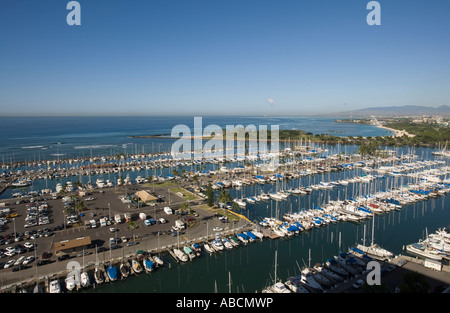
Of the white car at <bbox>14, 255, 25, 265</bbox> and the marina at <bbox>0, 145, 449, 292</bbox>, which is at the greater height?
the white car at <bbox>14, 255, 25, 265</bbox>

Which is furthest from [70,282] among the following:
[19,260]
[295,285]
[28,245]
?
[295,285]

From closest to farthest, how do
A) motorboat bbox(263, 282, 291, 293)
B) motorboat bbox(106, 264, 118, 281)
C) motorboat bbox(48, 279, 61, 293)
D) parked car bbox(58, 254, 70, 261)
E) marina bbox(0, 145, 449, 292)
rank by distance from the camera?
motorboat bbox(48, 279, 61, 293)
motorboat bbox(263, 282, 291, 293)
motorboat bbox(106, 264, 118, 281)
parked car bbox(58, 254, 70, 261)
marina bbox(0, 145, 449, 292)

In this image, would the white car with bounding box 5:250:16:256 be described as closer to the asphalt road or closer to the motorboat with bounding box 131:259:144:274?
the asphalt road

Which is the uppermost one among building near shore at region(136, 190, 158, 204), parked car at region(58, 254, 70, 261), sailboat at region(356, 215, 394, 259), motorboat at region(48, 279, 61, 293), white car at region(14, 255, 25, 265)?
building near shore at region(136, 190, 158, 204)

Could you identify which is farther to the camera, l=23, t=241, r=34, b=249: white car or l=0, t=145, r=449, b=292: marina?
l=23, t=241, r=34, b=249: white car

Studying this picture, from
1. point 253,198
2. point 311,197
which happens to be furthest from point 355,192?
point 253,198

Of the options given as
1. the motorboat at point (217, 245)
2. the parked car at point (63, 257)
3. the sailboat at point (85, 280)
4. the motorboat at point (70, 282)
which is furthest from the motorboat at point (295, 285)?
the parked car at point (63, 257)

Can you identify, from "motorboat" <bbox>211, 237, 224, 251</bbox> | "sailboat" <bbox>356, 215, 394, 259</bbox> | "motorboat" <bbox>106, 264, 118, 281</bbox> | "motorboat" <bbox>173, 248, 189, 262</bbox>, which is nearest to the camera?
"motorboat" <bbox>106, 264, 118, 281</bbox>

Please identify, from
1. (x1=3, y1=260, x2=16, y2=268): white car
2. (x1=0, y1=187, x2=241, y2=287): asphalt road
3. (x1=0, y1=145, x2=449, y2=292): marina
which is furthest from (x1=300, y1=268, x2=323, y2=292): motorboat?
(x1=3, y1=260, x2=16, y2=268): white car

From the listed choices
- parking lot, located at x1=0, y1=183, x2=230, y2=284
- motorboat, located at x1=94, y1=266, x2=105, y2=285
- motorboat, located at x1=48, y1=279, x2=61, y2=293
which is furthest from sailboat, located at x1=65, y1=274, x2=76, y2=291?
parking lot, located at x1=0, y1=183, x2=230, y2=284

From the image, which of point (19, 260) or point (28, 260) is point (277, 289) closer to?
point (28, 260)
